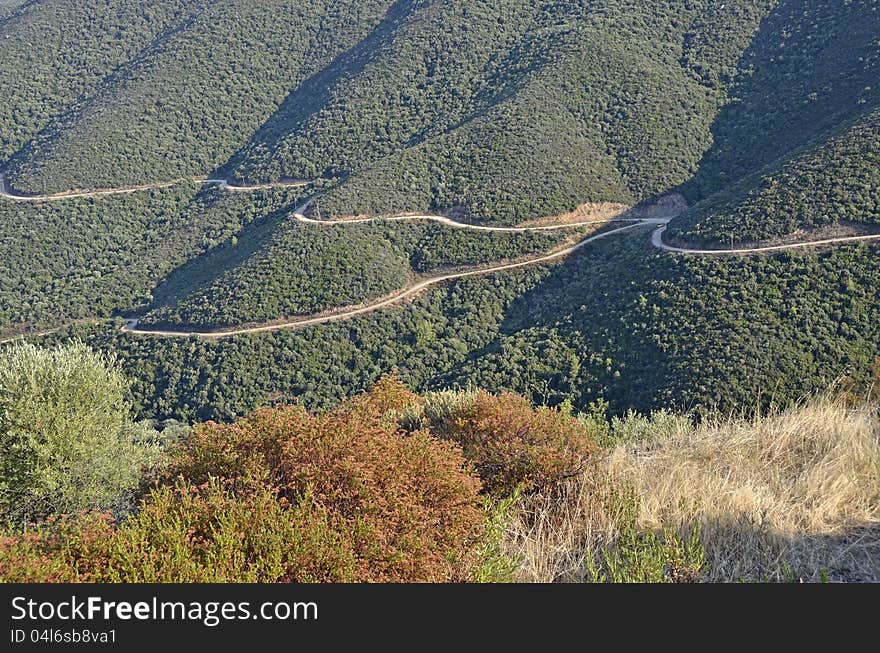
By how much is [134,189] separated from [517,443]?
5401cm

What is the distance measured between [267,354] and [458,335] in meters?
10.3

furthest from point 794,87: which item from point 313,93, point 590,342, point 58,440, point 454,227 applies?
point 58,440

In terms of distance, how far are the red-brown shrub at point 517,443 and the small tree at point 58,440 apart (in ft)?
19.2

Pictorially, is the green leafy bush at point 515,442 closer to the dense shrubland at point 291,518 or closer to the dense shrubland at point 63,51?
the dense shrubland at point 291,518

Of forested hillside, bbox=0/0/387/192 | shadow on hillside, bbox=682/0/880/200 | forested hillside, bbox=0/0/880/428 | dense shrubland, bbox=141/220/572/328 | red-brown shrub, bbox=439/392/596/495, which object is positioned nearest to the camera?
red-brown shrub, bbox=439/392/596/495

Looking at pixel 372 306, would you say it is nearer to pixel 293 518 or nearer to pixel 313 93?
pixel 313 93

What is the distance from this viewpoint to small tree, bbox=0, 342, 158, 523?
12.5 metres

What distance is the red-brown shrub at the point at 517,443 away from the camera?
8.69 meters

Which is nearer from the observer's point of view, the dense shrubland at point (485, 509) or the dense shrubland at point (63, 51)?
the dense shrubland at point (485, 509)

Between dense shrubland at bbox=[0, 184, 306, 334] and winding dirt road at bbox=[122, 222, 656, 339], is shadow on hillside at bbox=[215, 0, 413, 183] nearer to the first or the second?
dense shrubland at bbox=[0, 184, 306, 334]

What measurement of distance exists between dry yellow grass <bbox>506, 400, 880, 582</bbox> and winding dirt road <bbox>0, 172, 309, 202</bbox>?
4760cm

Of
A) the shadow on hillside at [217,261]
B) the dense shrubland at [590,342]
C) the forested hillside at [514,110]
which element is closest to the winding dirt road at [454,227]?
the dense shrubland at [590,342]

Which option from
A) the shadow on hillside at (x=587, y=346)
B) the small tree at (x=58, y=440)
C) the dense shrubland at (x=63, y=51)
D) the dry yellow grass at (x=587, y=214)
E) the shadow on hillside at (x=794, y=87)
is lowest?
the shadow on hillside at (x=587, y=346)

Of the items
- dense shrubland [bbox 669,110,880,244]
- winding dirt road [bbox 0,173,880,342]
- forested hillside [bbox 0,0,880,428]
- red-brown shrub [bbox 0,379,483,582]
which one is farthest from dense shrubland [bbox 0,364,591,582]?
dense shrubland [bbox 669,110,880,244]
